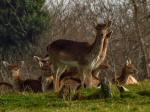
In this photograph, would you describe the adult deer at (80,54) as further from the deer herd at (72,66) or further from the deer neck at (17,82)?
the deer neck at (17,82)

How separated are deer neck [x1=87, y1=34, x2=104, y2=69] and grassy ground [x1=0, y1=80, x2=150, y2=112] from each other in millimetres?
2928

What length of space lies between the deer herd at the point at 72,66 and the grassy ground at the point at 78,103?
209 centimetres

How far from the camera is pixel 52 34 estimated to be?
39.5 meters

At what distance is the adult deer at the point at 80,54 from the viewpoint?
18.7 meters

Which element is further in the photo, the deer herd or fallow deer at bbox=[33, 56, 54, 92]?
fallow deer at bbox=[33, 56, 54, 92]

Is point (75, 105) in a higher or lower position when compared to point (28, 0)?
lower

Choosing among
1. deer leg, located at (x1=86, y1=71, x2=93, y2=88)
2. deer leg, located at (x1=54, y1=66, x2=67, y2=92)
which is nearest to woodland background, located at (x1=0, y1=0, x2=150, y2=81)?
deer leg, located at (x1=54, y1=66, x2=67, y2=92)

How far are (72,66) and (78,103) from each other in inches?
242

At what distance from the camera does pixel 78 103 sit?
534 inches

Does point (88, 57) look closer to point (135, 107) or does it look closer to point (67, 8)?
point (135, 107)

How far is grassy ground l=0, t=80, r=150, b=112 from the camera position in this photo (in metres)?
12.5

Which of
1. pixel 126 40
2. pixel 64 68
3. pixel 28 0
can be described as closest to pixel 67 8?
pixel 28 0

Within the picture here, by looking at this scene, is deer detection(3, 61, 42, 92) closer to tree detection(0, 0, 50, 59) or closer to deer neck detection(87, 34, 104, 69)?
deer neck detection(87, 34, 104, 69)

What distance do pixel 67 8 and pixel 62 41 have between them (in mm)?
24543
